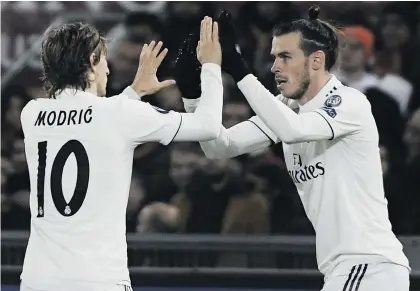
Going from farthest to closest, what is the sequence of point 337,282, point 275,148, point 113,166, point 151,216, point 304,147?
point 275,148
point 151,216
point 304,147
point 337,282
point 113,166

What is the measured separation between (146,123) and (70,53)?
0.41m

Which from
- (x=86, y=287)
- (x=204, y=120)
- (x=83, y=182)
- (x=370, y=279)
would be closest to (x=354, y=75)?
(x=370, y=279)

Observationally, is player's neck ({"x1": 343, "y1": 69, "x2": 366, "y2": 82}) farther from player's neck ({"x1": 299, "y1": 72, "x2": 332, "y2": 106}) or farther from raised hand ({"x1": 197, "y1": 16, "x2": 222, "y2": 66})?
raised hand ({"x1": 197, "y1": 16, "x2": 222, "y2": 66})

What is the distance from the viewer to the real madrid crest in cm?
457

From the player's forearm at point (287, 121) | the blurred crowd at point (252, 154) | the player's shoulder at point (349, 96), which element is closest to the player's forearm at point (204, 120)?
the player's forearm at point (287, 121)

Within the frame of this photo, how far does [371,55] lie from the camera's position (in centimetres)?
807

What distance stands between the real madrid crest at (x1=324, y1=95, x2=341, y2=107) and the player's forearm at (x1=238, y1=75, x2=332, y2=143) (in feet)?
0.38

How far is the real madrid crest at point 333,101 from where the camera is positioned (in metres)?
4.57

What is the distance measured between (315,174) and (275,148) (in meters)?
3.28

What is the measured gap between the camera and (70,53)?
161 inches

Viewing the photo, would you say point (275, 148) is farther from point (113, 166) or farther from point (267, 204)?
point (113, 166)

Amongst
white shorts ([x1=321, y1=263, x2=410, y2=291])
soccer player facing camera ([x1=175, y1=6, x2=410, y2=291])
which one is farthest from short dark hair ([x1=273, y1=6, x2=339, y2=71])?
white shorts ([x1=321, y1=263, x2=410, y2=291])

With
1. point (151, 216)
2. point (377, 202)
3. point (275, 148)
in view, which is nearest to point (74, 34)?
point (377, 202)

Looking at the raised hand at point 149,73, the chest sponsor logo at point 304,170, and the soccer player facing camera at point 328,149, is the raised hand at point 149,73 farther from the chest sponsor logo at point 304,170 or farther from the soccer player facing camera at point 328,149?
the chest sponsor logo at point 304,170
